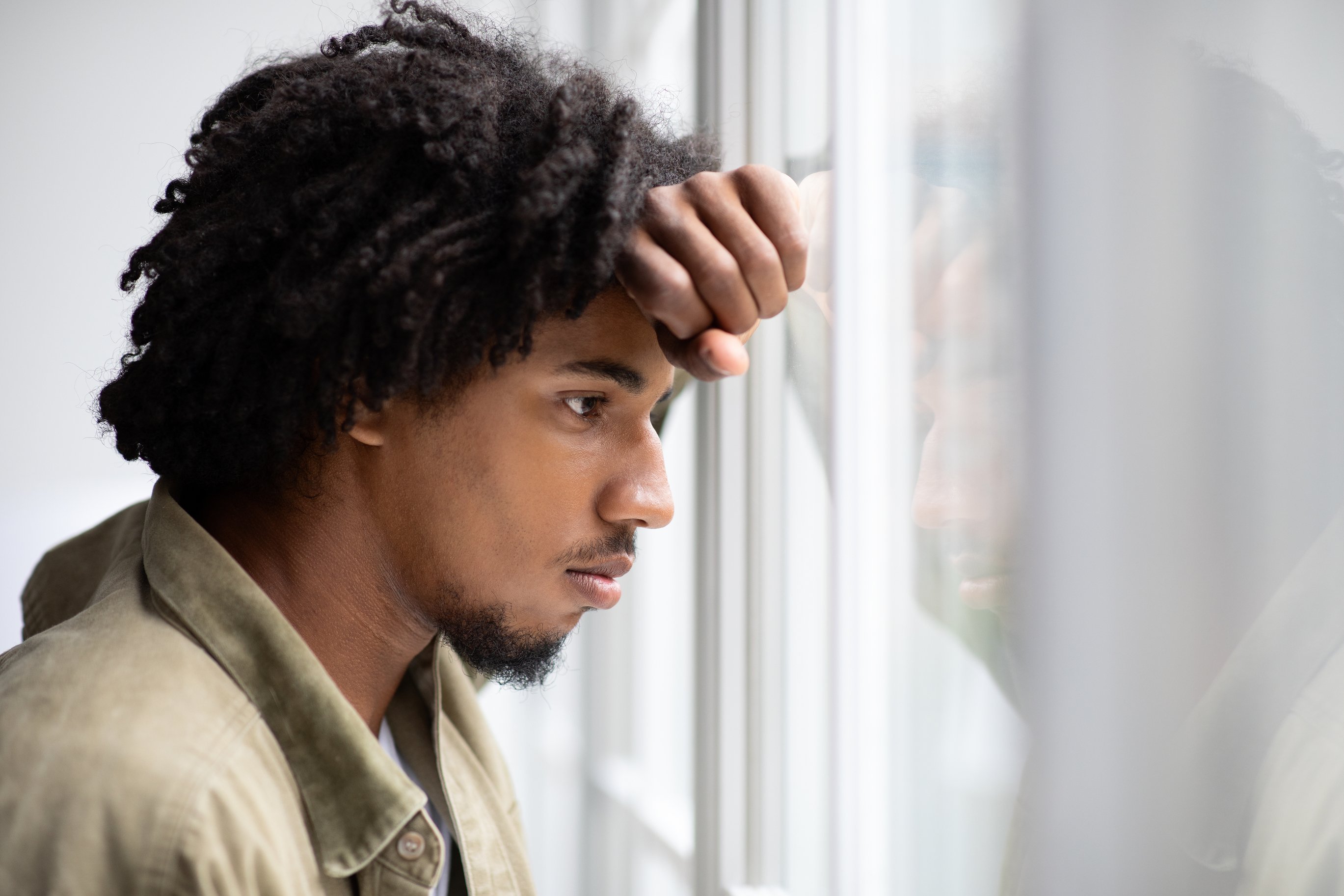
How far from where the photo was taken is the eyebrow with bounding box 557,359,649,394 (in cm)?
94

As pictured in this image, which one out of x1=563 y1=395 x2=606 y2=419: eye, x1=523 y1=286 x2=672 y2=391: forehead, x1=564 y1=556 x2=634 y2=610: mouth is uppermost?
x1=523 y1=286 x2=672 y2=391: forehead

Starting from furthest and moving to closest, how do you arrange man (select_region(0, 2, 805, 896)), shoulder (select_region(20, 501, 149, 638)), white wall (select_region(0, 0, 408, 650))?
white wall (select_region(0, 0, 408, 650)) < shoulder (select_region(20, 501, 149, 638)) < man (select_region(0, 2, 805, 896))

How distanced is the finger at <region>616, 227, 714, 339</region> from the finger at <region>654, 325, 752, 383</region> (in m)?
0.01

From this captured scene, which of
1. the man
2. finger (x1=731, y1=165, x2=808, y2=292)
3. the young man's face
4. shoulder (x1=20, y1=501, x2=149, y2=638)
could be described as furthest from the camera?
shoulder (x1=20, y1=501, x2=149, y2=638)

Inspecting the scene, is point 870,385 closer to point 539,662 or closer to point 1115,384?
point 1115,384

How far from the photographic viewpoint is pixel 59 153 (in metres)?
2.05

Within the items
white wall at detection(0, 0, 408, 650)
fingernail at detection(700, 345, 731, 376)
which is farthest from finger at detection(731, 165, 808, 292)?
white wall at detection(0, 0, 408, 650)

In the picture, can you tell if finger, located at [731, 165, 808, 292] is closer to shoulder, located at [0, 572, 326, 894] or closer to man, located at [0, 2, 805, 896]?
man, located at [0, 2, 805, 896]

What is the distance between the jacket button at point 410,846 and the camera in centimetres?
89

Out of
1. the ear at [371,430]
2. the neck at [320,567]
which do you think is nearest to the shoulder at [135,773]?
the neck at [320,567]

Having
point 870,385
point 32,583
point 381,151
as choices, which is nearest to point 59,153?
point 32,583

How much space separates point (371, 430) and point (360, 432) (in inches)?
0.5

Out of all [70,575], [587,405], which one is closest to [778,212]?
[587,405]

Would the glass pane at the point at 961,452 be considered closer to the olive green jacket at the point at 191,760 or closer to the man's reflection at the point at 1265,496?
the man's reflection at the point at 1265,496
